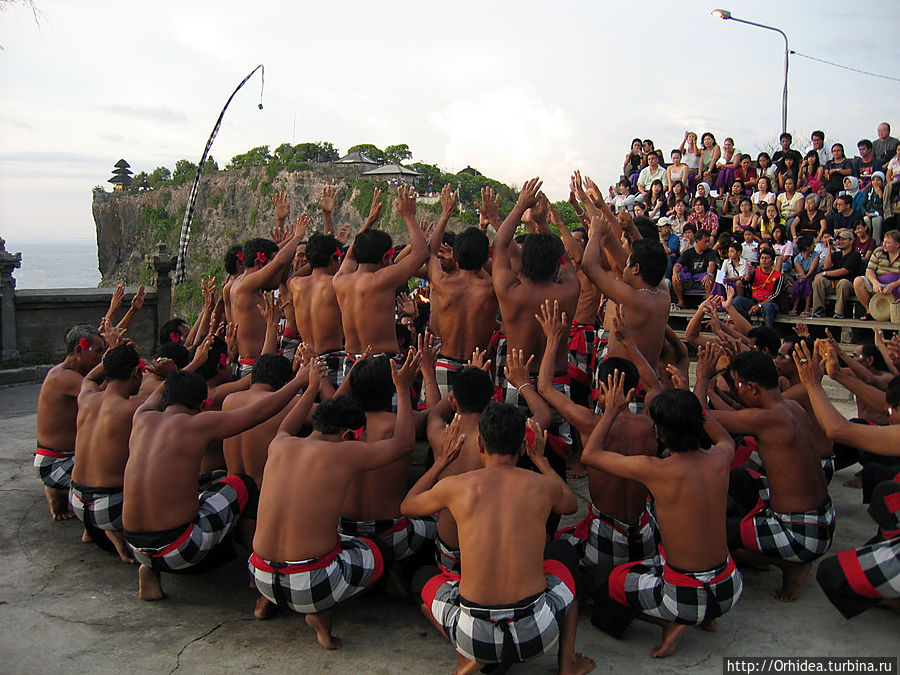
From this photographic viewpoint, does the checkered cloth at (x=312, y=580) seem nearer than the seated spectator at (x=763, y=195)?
Yes

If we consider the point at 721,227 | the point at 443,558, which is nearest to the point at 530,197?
the point at 443,558

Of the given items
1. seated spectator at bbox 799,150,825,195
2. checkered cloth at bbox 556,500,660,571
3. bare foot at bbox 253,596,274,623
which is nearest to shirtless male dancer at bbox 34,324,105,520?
bare foot at bbox 253,596,274,623

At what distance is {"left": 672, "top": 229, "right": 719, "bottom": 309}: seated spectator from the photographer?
10812 millimetres

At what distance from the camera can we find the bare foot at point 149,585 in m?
4.13

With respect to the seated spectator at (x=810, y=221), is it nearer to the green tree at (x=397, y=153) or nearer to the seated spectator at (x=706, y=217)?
the seated spectator at (x=706, y=217)

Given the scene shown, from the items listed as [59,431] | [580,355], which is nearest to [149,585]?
[59,431]

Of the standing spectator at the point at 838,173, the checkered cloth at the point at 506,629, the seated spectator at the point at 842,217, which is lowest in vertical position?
the checkered cloth at the point at 506,629

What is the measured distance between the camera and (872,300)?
905cm

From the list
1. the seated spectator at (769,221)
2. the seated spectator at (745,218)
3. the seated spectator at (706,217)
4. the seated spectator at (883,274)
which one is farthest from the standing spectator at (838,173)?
the seated spectator at (883,274)

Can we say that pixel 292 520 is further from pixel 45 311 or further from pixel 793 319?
pixel 45 311

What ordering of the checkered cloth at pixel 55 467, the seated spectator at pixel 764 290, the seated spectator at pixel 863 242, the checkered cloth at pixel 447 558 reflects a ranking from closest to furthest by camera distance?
the checkered cloth at pixel 447 558 → the checkered cloth at pixel 55 467 → the seated spectator at pixel 863 242 → the seated spectator at pixel 764 290

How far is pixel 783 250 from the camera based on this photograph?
10297 mm

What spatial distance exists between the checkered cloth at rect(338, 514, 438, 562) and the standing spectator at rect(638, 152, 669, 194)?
33.9ft

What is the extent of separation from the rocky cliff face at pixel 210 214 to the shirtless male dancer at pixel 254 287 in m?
A: 36.8
